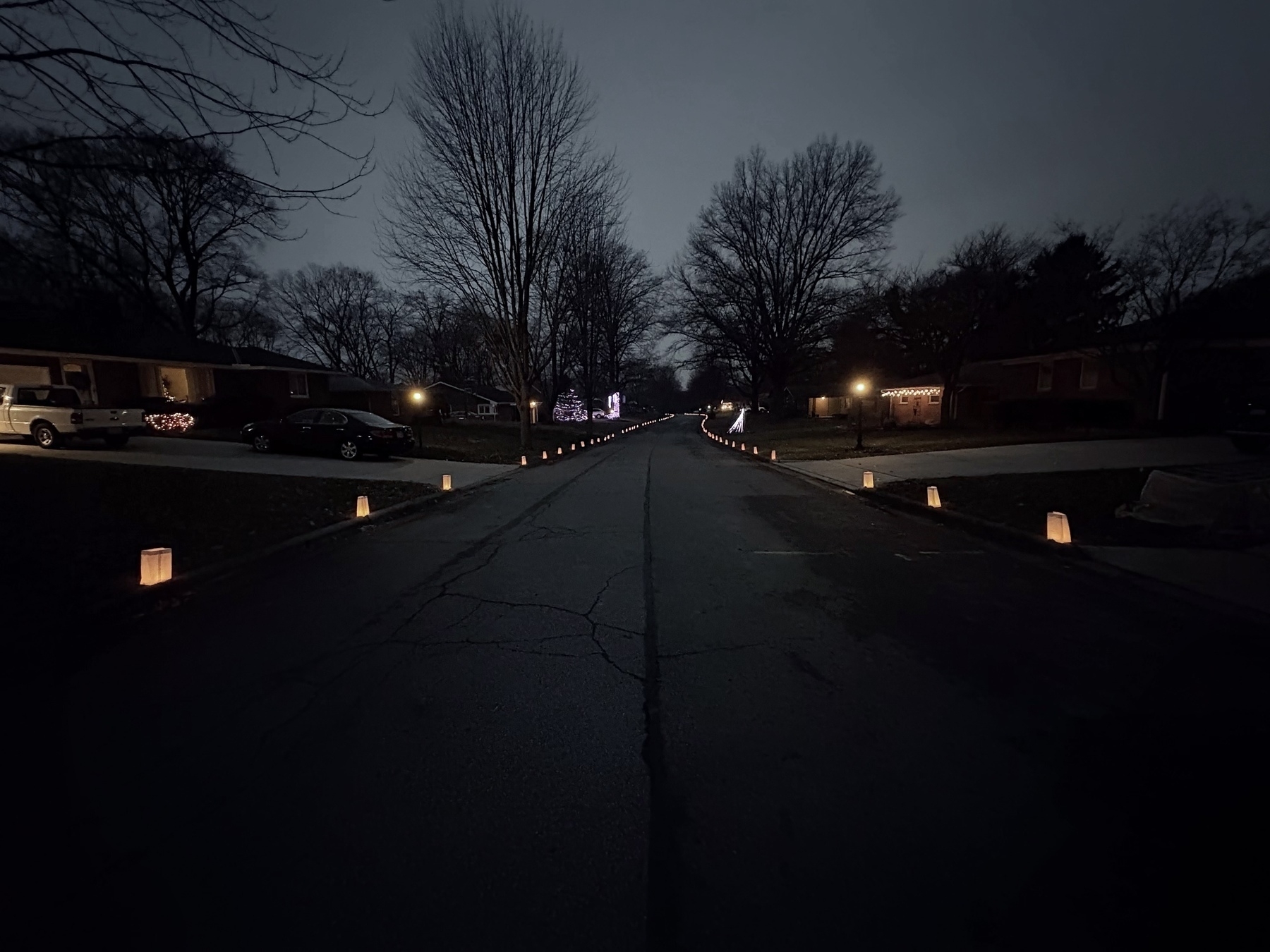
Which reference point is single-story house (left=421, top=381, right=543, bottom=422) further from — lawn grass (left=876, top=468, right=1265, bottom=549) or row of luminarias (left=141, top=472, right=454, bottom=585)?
row of luminarias (left=141, top=472, right=454, bottom=585)

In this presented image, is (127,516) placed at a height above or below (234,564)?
above

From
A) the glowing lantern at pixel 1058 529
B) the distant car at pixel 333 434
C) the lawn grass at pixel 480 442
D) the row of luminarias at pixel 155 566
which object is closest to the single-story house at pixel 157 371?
the lawn grass at pixel 480 442

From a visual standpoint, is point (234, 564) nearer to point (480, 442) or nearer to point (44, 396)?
point (44, 396)

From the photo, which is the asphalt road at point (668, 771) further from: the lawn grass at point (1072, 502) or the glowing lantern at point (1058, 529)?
the lawn grass at point (1072, 502)

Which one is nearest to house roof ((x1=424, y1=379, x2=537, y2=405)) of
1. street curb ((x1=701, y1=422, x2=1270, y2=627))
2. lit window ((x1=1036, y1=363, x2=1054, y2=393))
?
lit window ((x1=1036, y1=363, x2=1054, y2=393))

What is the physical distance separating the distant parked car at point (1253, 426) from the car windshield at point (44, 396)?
30.3 m

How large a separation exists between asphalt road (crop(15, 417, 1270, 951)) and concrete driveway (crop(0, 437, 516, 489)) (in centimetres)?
846

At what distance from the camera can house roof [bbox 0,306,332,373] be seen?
20.3 m

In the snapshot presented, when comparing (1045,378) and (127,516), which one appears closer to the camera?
(127,516)

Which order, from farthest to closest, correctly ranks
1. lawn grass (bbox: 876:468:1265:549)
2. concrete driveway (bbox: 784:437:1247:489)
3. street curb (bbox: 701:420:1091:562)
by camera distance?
concrete driveway (bbox: 784:437:1247:489), lawn grass (bbox: 876:468:1265:549), street curb (bbox: 701:420:1091:562)

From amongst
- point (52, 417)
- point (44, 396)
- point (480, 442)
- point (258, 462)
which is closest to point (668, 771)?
Result: point (258, 462)

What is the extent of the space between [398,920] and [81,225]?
691cm

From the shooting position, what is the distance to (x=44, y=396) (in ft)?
49.8

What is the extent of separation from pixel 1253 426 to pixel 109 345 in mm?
37516
